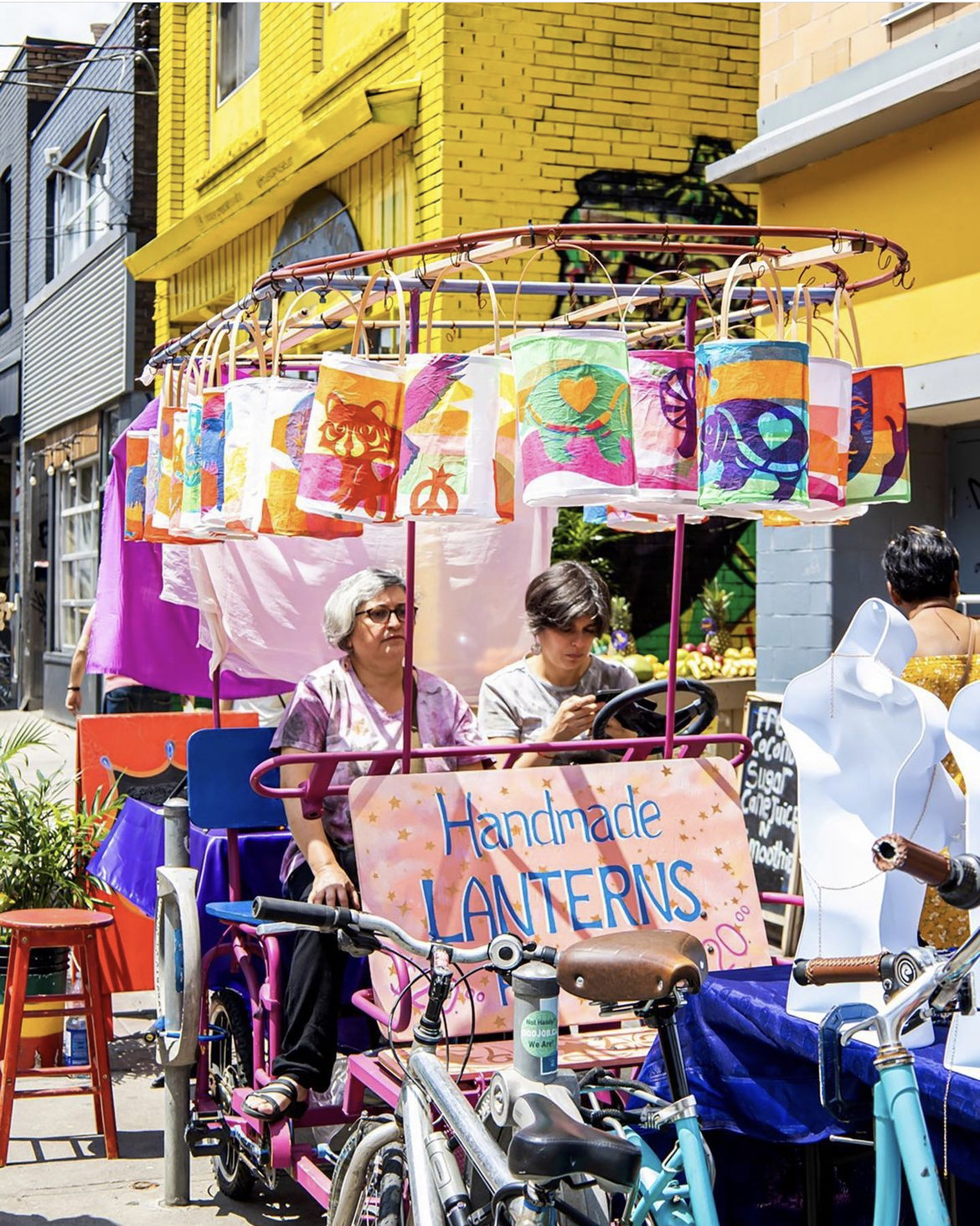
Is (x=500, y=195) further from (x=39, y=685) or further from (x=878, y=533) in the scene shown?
(x=39, y=685)

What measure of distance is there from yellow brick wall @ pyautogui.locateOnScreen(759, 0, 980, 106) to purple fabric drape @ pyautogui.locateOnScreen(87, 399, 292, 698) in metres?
3.66

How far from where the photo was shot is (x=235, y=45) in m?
14.8

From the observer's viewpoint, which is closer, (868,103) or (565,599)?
(565,599)

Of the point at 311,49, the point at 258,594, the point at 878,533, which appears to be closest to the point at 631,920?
the point at 258,594

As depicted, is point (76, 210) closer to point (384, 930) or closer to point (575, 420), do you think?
point (575, 420)

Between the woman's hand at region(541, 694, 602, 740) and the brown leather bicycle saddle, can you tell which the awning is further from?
the brown leather bicycle saddle

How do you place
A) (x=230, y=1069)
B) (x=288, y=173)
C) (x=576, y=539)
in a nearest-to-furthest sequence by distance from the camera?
(x=230, y=1069)
(x=576, y=539)
(x=288, y=173)

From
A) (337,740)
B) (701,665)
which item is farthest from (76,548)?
(337,740)

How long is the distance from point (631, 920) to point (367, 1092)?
86cm

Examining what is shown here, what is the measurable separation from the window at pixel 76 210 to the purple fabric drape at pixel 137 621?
41.4 ft

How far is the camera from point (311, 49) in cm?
1227

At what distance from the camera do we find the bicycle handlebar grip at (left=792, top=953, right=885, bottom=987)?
2385mm

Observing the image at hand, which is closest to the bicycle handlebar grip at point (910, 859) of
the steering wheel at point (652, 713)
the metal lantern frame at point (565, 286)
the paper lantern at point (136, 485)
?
the metal lantern frame at point (565, 286)

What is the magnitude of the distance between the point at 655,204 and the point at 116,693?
16.1 feet
